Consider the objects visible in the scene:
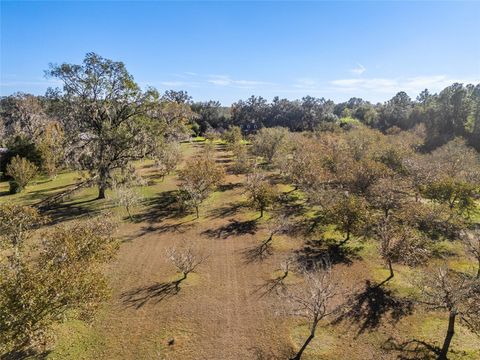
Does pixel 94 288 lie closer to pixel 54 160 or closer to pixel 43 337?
pixel 43 337

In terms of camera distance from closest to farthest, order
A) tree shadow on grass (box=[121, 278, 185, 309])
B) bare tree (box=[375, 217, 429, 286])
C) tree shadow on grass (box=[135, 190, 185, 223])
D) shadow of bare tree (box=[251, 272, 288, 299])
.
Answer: tree shadow on grass (box=[121, 278, 185, 309]) → shadow of bare tree (box=[251, 272, 288, 299]) → bare tree (box=[375, 217, 429, 286]) → tree shadow on grass (box=[135, 190, 185, 223])

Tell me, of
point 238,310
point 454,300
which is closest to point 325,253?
point 238,310

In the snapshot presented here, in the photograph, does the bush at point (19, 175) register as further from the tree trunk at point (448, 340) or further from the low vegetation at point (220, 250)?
the tree trunk at point (448, 340)

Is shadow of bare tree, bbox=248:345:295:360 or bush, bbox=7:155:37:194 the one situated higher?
bush, bbox=7:155:37:194

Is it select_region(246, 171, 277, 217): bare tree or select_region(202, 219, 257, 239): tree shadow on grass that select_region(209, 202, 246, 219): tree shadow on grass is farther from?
select_region(246, 171, 277, 217): bare tree

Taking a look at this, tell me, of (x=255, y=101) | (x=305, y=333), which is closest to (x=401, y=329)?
(x=305, y=333)

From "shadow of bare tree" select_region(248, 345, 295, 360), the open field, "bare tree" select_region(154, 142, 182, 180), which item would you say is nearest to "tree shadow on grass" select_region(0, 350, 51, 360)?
the open field

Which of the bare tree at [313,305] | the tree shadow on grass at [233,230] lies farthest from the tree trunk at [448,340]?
the tree shadow on grass at [233,230]
